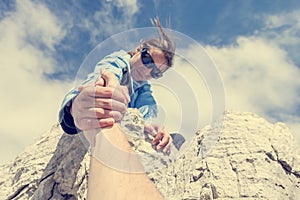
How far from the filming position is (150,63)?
387cm

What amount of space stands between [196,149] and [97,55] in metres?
2.30

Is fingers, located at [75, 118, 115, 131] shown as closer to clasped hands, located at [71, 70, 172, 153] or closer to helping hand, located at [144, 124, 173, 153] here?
clasped hands, located at [71, 70, 172, 153]

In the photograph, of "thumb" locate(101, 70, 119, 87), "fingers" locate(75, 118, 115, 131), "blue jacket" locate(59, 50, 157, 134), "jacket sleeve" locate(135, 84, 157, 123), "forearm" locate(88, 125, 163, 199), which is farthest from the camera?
"jacket sleeve" locate(135, 84, 157, 123)

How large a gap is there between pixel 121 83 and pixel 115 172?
1270mm

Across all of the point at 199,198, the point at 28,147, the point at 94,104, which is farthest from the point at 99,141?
the point at 28,147

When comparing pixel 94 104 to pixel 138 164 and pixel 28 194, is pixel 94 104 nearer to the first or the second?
pixel 138 164

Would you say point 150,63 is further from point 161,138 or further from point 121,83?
point 161,138

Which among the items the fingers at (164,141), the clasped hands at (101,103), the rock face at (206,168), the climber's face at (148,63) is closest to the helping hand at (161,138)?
the fingers at (164,141)

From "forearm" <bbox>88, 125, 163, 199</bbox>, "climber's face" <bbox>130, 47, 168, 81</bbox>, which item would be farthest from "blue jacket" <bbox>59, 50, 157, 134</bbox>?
"forearm" <bbox>88, 125, 163, 199</bbox>

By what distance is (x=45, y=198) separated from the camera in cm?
436

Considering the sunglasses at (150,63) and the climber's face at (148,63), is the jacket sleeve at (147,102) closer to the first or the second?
the climber's face at (148,63)

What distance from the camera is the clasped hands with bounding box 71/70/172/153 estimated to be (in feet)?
8.91

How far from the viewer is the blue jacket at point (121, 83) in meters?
3.36

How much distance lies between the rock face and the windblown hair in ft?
2.56
